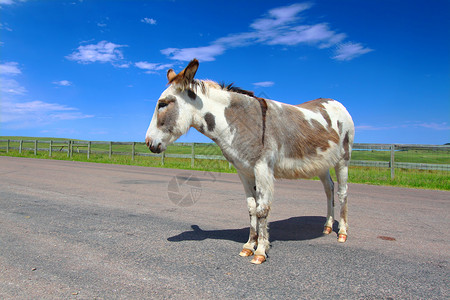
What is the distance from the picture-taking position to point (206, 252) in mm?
3727

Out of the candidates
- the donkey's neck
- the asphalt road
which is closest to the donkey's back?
the donkey's neck

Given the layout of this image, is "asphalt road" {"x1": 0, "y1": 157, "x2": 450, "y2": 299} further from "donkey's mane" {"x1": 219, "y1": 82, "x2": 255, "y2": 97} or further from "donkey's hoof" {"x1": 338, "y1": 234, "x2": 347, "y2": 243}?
"donkey's mane" {"x1": 219, "y1": 82, "x2": 255, "y2": 97}

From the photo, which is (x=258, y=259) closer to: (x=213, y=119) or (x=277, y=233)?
(x=277, y=233)

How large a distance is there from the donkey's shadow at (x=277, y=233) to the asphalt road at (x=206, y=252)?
15mm

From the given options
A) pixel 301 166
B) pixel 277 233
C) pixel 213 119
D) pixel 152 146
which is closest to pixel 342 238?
pixel 277 233


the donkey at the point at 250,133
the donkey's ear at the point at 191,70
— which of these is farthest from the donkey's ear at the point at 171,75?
the donkey's ear at the point at 191,70

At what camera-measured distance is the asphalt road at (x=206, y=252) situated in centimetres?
273

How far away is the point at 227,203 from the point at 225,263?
12.1 feet

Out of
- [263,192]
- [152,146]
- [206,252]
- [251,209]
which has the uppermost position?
[152,146]

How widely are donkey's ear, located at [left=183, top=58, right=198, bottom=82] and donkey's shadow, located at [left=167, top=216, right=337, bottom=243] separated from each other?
2126 mm

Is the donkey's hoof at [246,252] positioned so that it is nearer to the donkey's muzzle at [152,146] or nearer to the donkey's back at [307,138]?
the donkey's back at [307,138]

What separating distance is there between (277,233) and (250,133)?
185 cm

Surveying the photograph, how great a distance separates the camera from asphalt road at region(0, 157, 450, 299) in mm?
2734

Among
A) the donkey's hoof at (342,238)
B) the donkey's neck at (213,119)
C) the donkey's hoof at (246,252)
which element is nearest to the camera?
the donkey's hoof at (246,252)
